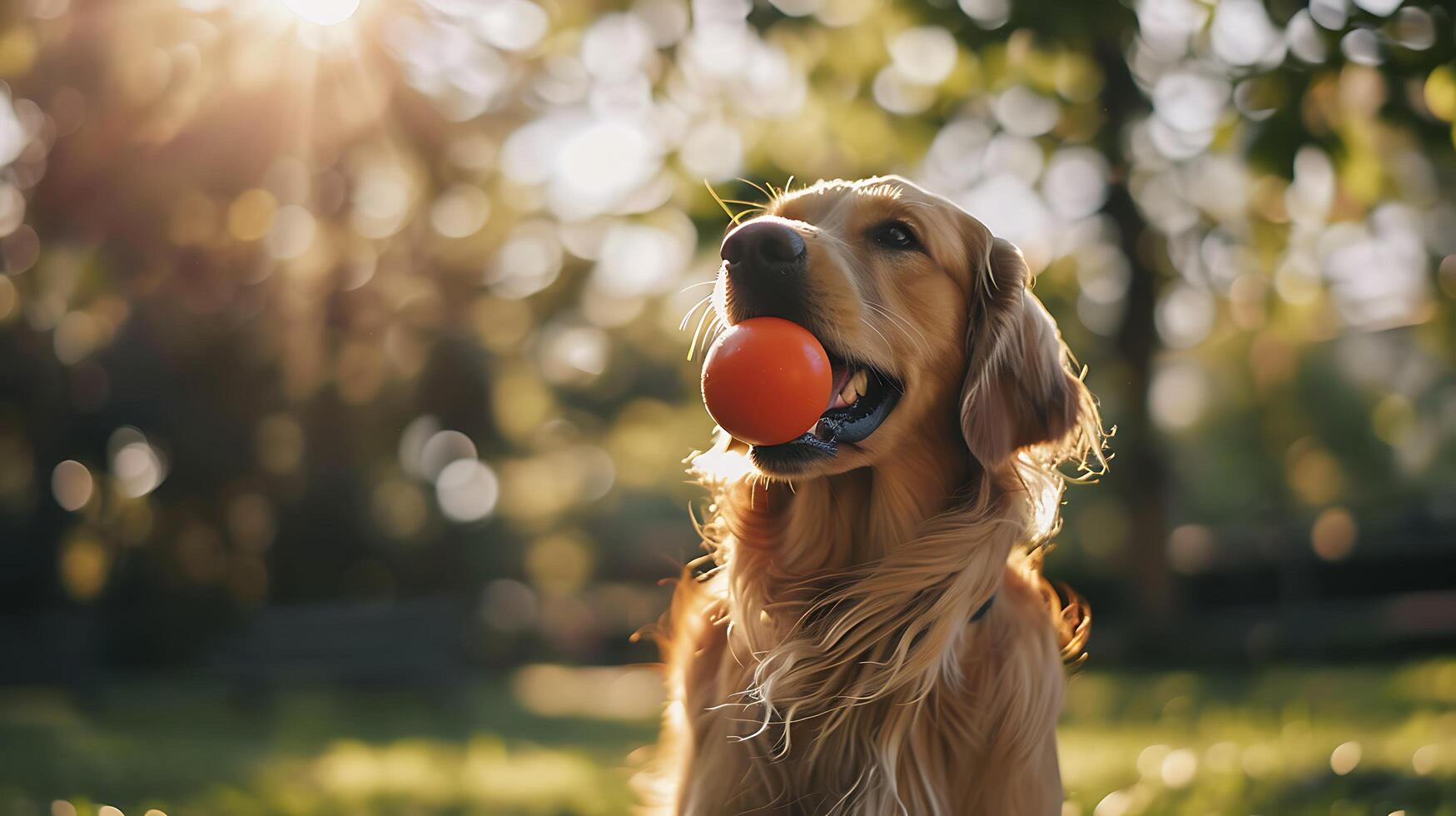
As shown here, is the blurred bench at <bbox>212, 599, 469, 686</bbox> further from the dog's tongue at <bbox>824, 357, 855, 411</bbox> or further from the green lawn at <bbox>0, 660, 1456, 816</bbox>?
the dog's tongue at <bbox>824, 357, 855, 411</bbox>

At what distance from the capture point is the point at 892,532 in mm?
3070

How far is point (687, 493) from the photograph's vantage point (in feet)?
126

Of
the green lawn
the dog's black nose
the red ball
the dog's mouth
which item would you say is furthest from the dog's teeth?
the green lawn

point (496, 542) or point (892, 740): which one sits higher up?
point (496, 542)

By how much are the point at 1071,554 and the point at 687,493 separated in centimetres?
2025

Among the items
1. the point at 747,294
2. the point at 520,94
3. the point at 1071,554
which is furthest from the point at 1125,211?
the point at 747,294

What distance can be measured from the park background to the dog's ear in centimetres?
84

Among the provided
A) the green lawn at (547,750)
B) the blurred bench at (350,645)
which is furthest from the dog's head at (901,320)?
the blurred bench at (350,645)

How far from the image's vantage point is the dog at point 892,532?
2891 mm

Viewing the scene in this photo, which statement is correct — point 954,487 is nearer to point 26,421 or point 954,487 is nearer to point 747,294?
point 747,294

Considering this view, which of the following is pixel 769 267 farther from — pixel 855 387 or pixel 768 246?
pixel 855 387

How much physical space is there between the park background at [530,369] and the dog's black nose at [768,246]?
52cm

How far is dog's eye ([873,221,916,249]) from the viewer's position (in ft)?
10.3

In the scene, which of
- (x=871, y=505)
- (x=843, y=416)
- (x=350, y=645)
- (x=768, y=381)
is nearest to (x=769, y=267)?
(x=768, y=381)
